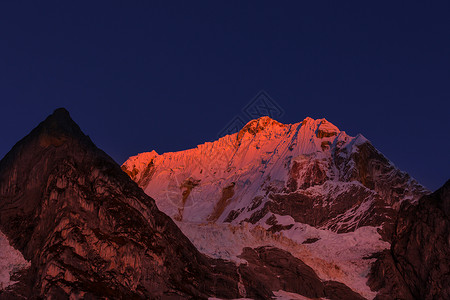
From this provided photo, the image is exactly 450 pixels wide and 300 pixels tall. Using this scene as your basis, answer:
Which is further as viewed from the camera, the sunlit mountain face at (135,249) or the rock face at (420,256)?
the rock face at (420,256)

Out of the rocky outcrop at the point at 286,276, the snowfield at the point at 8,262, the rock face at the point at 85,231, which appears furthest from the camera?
the rocky outcrop at the point at 286,276

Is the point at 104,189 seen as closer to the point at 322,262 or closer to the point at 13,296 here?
the point at 13,296

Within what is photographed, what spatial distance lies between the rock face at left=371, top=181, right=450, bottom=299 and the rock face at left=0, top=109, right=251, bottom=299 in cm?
3442

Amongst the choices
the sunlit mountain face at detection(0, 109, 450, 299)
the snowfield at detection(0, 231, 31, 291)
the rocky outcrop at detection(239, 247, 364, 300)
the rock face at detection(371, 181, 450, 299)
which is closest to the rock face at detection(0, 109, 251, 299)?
the sunlit mountain face at detection(0, 109, 450, 299)

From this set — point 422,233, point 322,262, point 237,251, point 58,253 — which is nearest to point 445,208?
point 422,233

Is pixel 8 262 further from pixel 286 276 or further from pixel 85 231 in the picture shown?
pixel 286 276

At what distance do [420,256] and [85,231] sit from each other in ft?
236

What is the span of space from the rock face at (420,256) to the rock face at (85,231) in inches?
1355

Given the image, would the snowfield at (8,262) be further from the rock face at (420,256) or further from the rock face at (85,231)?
the rock face at (420,256)

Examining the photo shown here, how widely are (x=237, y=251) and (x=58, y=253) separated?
174ft

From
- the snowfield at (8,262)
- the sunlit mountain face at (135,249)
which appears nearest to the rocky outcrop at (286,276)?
the sunlit mountain face at (135,249)

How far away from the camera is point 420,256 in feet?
594

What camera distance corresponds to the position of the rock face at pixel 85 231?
142375 millimetres

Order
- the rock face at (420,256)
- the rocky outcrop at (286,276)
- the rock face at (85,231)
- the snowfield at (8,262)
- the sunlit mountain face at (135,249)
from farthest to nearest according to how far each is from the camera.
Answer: the rocky outcrop at (286,276), the rock face at (420,256), the sunlit mountain face at (135,249), the rock face at (85,231), the snowfield at (8,262)
